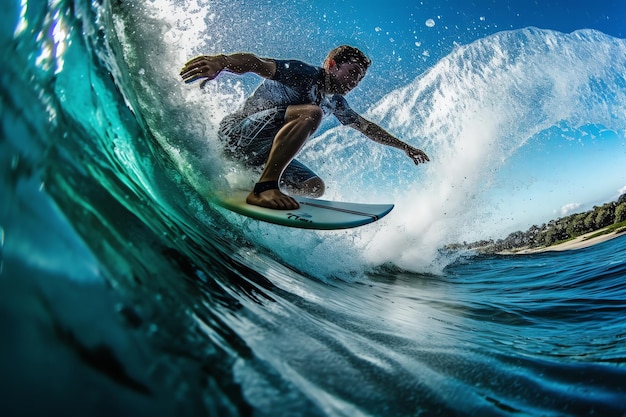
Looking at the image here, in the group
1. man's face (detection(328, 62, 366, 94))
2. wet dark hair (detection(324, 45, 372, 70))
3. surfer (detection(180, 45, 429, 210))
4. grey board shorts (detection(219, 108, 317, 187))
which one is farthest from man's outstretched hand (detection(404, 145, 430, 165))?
grey board shorts (detection(219, 108, 317, 187))

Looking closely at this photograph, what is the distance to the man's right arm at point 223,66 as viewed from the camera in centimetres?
250

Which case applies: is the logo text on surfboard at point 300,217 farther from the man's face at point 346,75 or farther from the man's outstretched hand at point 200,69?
the man's face at point 346,75

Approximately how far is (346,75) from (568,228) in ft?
52.6

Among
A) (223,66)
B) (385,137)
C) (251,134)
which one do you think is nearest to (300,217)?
(251,134)

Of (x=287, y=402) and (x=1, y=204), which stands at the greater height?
(x=1, y=204)

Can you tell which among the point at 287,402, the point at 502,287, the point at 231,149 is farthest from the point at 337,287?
the point at 502,287

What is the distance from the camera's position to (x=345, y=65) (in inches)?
142

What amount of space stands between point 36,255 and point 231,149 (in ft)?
9.10

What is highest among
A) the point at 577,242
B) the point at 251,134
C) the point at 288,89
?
the point at 577,242

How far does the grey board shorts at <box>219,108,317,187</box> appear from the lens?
356 cm

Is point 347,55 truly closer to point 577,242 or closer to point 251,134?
point 251,134

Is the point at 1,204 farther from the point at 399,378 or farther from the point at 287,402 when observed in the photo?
the point at 399,378

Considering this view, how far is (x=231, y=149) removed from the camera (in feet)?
12.0

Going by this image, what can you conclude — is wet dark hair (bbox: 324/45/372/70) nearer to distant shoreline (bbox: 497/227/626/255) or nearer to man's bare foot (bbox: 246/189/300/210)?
man's bare foot (bbox: 246/189/300/210)
